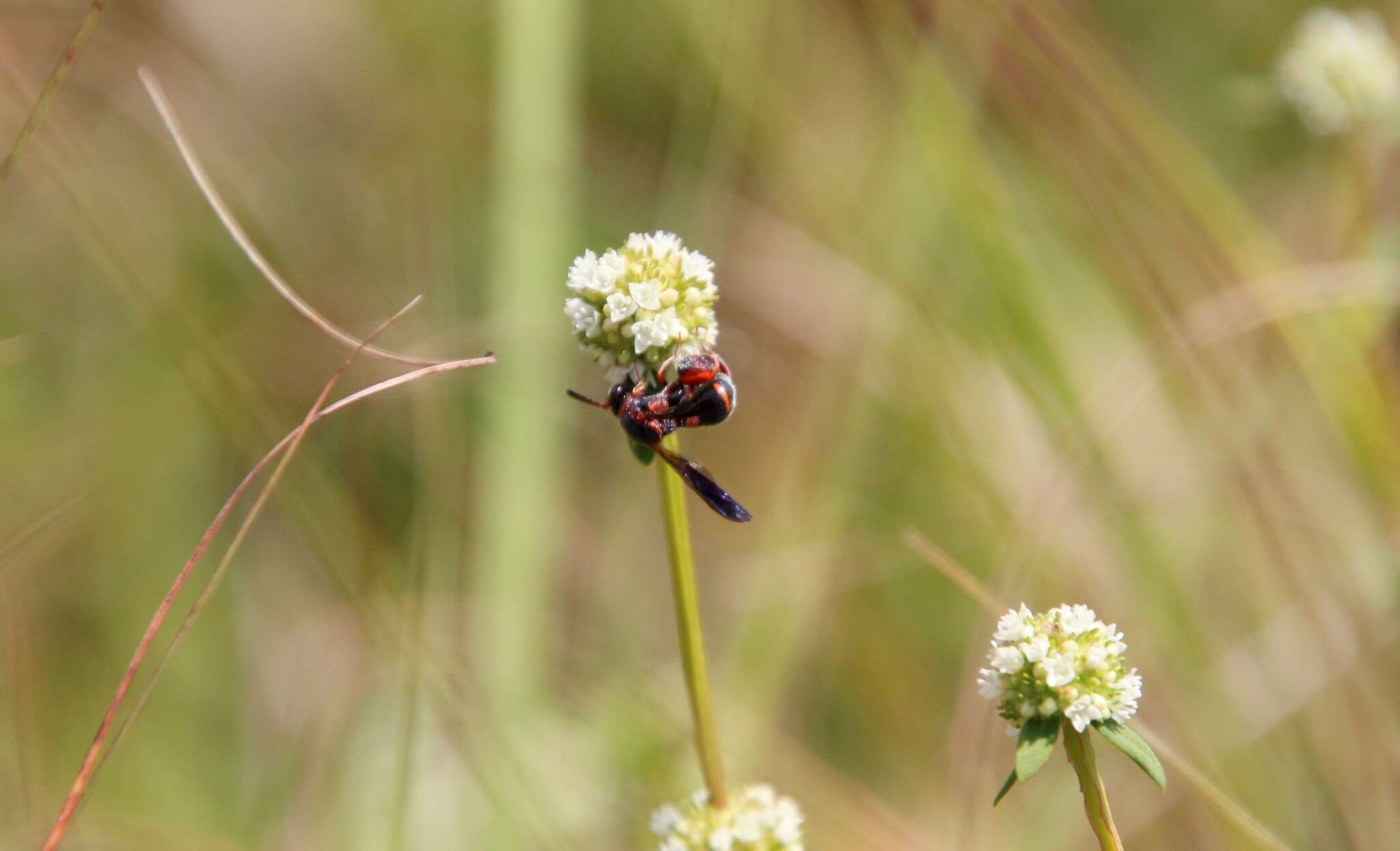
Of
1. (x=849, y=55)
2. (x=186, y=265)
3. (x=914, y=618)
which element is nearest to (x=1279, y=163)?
(x=849, y=55)

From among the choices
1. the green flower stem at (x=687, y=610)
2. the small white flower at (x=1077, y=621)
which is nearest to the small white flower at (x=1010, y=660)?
the small white flower at (x=1077, y=621)

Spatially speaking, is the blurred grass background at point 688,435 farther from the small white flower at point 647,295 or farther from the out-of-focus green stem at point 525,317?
the small white flower at point 647,295

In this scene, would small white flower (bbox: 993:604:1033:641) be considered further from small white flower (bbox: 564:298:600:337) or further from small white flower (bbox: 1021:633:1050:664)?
Result: small white flower (bbox: 564:298:600:337)

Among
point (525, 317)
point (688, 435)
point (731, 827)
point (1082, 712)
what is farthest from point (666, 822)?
point (688, 435)

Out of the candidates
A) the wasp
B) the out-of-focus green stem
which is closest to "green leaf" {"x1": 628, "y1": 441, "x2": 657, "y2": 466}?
the wasp

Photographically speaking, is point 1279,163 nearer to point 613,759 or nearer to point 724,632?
point 724,632

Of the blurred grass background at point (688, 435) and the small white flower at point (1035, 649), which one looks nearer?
the small white flower at point (1035, 649)
